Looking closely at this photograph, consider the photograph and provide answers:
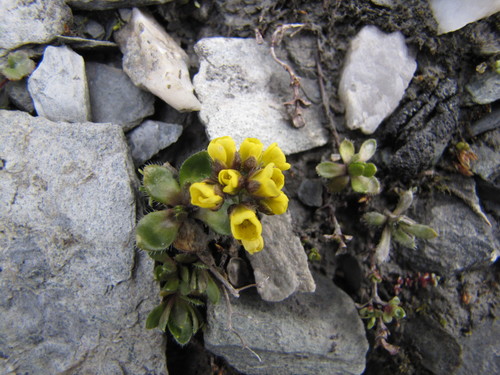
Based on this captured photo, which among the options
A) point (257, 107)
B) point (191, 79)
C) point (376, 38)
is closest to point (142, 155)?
point (191, 79)

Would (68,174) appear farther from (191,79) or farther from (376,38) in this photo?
(376,38)

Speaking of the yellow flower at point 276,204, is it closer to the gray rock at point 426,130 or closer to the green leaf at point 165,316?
the green leaf at point 165,316

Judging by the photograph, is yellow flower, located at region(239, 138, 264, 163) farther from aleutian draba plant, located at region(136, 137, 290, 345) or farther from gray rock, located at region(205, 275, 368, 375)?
gray rock, located at region(205, 275, 368, 375)

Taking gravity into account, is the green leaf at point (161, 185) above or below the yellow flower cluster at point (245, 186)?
below

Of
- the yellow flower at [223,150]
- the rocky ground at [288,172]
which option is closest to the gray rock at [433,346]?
the rocky ground at [288,172]

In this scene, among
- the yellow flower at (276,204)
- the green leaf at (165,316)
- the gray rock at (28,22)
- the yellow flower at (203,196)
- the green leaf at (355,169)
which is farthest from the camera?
the green leaf at (355,169)

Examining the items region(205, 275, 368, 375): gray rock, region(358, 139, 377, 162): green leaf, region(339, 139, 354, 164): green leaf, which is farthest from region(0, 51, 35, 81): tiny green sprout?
region(358, 139, 377, 162): green leaf
